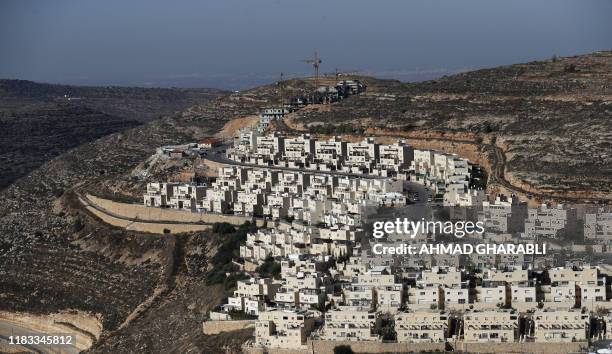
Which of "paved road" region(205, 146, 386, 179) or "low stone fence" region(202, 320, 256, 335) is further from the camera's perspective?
"paved road" region(205, 146, 386, 179)

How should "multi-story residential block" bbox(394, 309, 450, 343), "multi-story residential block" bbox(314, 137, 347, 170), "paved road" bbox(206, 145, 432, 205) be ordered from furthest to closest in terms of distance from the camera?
"multi-story residential block" bbox(314, 137, 347, 170)
"paved road" bbox(206, 145, 432, 205)
"multi-story residential block" bbox(394, 309, 450, 343)

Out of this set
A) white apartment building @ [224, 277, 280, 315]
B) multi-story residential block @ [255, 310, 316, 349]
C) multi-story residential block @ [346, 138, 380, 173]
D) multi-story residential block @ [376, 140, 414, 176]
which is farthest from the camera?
multi-story residential block @ [346, 138, 380, 173]

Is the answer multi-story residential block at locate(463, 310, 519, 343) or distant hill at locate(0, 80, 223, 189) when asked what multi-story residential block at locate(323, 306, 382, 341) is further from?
distant hill at locate(0, 80, 223, 189)

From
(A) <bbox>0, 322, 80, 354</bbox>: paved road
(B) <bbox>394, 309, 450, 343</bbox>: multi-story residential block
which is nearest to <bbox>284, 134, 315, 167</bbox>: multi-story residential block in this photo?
(A) <bbox>0, 322, 80, 354</bbox>: paved road

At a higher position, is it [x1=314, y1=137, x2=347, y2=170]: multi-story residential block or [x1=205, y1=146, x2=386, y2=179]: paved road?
[x1=314, y1=137, x2=347, y2=170]: multi-story residential block

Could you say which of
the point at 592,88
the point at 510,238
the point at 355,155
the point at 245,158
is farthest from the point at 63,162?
the point at 510,238

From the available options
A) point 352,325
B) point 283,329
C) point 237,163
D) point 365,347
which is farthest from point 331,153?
point 365,347
